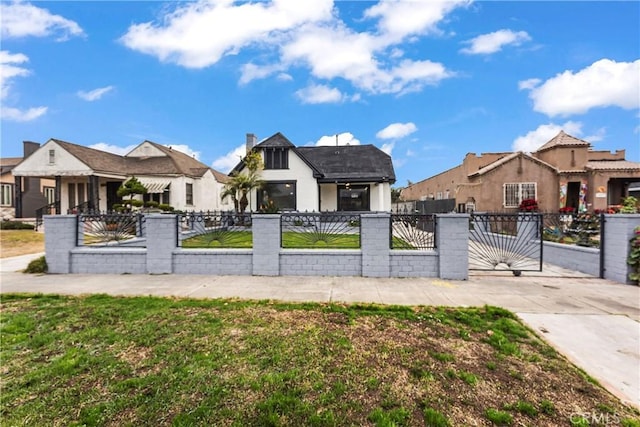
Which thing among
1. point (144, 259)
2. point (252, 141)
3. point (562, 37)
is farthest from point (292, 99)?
point (144, 259)

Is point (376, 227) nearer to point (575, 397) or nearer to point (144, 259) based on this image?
point (575, 397)

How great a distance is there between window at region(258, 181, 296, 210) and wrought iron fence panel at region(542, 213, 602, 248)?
45.2 ft

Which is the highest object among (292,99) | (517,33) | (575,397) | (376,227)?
A: (292,99)

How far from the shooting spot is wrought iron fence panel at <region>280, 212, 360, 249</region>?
25.5 ft

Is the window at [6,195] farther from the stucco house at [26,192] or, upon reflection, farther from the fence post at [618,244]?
the fence post at [618,244]

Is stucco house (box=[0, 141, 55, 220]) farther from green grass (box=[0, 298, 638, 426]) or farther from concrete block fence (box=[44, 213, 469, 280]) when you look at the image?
green grass (box=[0, 298, 638, 426])

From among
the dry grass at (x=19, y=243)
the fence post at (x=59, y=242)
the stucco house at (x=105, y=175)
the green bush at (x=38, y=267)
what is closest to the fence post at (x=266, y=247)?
the fence post at (x=59, y=242)

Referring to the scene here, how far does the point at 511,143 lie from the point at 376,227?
2680 cm

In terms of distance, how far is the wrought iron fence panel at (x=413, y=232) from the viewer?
753 centimetres

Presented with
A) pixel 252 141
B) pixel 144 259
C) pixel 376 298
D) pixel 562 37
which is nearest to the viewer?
pixel 376 298

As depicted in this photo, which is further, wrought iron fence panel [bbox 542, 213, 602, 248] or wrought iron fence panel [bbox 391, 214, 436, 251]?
wrought iron fence panel [bbox 542, 213, 602, 248]

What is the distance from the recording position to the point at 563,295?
19.1 feet

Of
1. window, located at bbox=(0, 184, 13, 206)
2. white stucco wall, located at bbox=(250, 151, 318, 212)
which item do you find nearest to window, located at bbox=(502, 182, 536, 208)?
white stucco wall, located at bbox=(250, 151, 318, 212)

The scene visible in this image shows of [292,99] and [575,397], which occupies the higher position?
[292,99]
